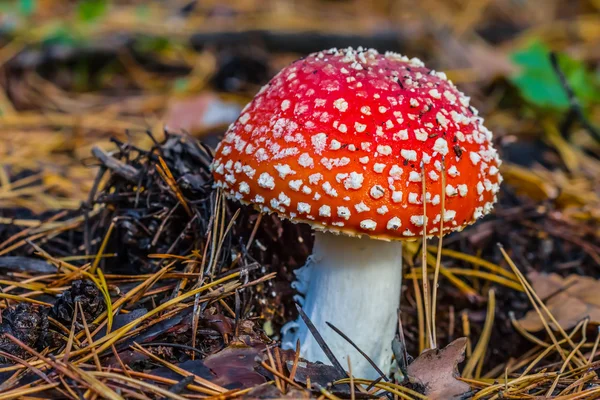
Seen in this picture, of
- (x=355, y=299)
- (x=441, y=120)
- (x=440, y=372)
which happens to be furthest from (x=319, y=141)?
(x=440, y=372)

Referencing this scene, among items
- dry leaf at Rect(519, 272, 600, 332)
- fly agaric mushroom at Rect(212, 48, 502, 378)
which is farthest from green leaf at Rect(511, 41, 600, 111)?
fly agaric mushroom at Rect(212, 48, 502, 378)

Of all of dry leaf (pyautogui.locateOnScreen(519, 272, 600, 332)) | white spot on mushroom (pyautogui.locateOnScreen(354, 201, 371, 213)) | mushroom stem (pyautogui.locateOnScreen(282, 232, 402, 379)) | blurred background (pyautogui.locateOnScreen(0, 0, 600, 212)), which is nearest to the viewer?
white spot on mushroom (pyautogui.locateOnScreen(354, 201, 371, 213))

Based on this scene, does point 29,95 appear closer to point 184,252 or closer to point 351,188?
point 184,252

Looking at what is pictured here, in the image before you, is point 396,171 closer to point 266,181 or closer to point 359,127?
point 359,127

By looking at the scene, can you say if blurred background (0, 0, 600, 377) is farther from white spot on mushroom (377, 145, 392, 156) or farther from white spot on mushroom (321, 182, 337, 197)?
white spot on mushroom (377, 145, 392, 156)

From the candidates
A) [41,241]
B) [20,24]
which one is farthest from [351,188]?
[20,24]

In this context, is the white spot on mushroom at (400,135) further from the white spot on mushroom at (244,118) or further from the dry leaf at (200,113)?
the dry leaf at (200,113)
